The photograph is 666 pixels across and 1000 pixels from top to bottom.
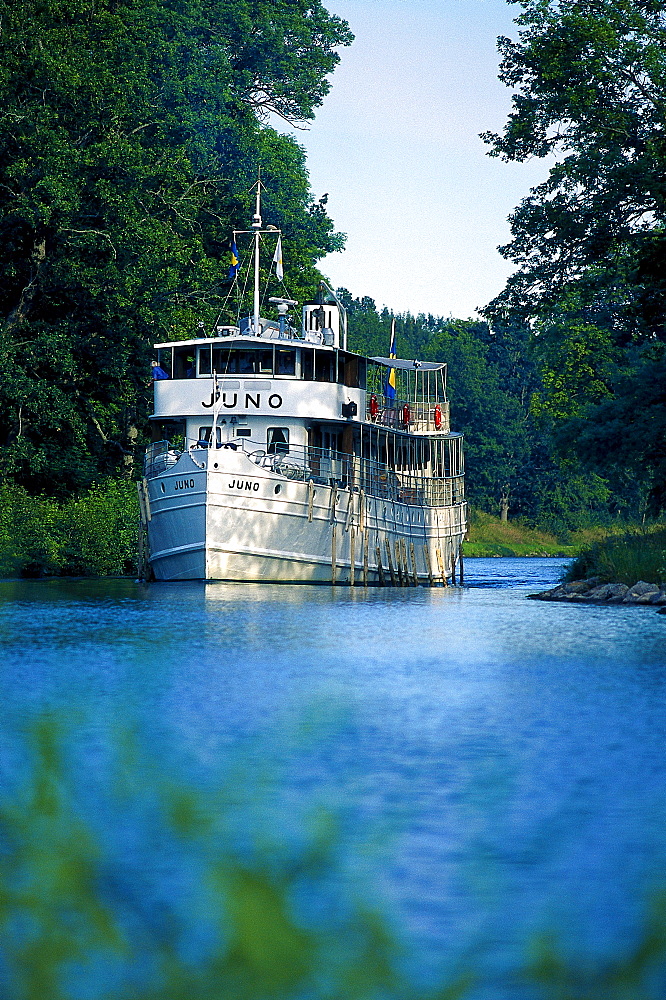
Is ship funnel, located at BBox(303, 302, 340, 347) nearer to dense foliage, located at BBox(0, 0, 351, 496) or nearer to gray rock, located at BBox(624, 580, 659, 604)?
dense foliage, located at BBox(0, 0, 351, 496)

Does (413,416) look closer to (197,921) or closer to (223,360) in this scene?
(223,360)

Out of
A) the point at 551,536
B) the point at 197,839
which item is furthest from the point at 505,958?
the point at 551,536

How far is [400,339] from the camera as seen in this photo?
571ft

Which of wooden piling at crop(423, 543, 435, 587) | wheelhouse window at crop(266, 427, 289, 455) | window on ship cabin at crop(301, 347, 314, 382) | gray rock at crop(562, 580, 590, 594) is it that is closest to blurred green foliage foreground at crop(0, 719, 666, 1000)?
gray rock at crop(562, 580, 590, 594)

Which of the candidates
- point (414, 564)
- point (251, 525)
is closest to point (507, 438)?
point (414, 564)

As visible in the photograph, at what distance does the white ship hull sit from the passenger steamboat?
0.04 meters

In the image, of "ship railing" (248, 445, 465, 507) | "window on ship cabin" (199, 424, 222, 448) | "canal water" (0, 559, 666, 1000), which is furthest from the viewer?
"window on ship cabin" (199, 424, 222, 448)

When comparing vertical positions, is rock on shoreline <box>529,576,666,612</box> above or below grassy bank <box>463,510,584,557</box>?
below

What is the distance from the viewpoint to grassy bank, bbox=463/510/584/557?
104 meters

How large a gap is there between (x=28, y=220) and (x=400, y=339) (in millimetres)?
122208

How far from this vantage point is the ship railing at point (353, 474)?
44438 millimetres

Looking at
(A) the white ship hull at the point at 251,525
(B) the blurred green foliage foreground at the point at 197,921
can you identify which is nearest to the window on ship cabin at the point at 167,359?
(A) the white ship hull at the point at 251,525

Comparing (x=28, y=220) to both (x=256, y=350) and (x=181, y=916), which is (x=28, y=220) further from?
(x=181, y=916)

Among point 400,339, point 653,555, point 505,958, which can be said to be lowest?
point 505,958
